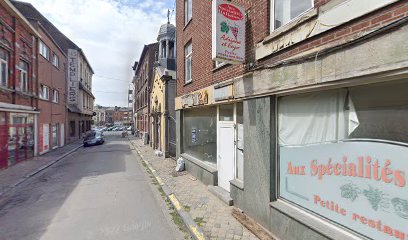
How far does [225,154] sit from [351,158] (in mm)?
3847

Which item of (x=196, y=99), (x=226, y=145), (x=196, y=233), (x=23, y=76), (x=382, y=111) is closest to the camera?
(x=382, y=111)

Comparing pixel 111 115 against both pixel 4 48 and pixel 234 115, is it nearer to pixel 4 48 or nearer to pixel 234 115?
pixel 4 48

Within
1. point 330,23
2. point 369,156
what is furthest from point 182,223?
point 330,23

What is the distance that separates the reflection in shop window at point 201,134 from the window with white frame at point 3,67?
9.46 m

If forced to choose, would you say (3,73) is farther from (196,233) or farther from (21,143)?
(196,233)

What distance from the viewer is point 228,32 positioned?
4988mm

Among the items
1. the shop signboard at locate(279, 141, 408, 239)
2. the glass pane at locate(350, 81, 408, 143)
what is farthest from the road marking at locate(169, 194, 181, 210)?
the glass pane at locate(350, 81, 408, 143)

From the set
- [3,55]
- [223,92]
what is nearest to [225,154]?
[223,92]

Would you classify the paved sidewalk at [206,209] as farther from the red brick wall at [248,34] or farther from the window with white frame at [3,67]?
the window with white frame at [3,67]

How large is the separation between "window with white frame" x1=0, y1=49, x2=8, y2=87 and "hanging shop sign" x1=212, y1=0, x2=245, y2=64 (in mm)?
12021

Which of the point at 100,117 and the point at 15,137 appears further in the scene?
the point at 100,117

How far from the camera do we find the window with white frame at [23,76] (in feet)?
42.9

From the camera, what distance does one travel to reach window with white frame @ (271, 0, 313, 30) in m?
3.97

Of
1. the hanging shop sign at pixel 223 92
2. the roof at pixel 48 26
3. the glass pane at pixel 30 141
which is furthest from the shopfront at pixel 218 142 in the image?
the roof at pixel 48 26
